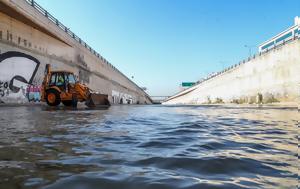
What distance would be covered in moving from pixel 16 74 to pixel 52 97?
5.82m

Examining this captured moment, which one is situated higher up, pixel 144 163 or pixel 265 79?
pixel 265 79

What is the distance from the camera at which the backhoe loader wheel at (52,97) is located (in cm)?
2191

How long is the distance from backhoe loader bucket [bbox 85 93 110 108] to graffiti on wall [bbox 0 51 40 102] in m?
6.76

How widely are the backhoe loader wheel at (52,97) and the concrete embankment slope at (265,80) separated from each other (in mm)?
24563

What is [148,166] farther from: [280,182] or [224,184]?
[280,182]

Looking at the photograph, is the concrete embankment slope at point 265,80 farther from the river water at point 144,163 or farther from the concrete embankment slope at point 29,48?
the river water at point 144,163

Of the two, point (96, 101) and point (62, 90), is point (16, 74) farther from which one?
point (96, 101)

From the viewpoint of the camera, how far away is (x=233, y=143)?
589 cm

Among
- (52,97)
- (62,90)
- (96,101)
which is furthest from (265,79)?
(52,97)

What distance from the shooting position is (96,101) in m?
23.6

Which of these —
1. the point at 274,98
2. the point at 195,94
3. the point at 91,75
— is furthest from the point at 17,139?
the point at 195,94

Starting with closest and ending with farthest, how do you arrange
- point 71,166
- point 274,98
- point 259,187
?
point 259,187
point 71,166
point 274,98

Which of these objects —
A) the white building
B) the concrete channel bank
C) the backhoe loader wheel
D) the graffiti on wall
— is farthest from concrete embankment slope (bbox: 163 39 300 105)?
the graffiti on wall

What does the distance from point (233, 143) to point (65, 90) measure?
17.7 m
